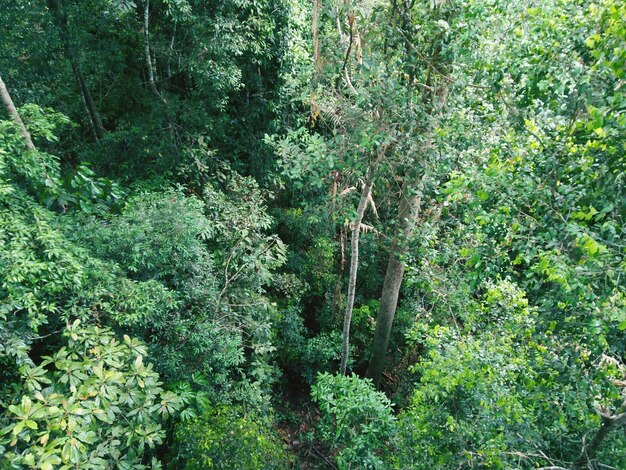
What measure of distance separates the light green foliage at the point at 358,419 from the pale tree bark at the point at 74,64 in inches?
222

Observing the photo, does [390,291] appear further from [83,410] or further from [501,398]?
[83,410]

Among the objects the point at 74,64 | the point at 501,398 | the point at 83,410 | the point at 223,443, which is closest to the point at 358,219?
the point at 501,398

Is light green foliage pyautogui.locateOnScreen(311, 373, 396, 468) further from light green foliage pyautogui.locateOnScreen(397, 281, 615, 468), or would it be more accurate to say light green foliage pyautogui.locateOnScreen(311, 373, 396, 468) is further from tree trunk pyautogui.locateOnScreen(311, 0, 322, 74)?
tree trunk pyautogui.locateOnScreen(311, 0, 322, 74)

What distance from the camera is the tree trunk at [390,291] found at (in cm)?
616

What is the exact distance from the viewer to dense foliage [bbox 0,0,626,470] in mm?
2951

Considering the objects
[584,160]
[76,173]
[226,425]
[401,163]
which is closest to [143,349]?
[226,425]

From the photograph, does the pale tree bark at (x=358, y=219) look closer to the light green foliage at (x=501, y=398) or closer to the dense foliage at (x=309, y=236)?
the dense foliage at (x=309, y=236)

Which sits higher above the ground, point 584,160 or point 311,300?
point 584,160

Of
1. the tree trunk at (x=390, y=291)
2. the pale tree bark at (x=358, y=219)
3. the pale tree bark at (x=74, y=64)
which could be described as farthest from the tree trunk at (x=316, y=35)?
the pale tree bark at (x=74, y=64)

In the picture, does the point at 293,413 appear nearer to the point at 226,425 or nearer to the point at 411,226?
the point at 226,425

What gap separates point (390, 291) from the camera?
6.67m

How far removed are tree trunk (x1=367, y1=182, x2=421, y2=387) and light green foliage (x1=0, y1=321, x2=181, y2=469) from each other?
3.91m

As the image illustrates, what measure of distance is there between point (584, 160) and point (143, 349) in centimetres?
375

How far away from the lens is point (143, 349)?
3490mm
